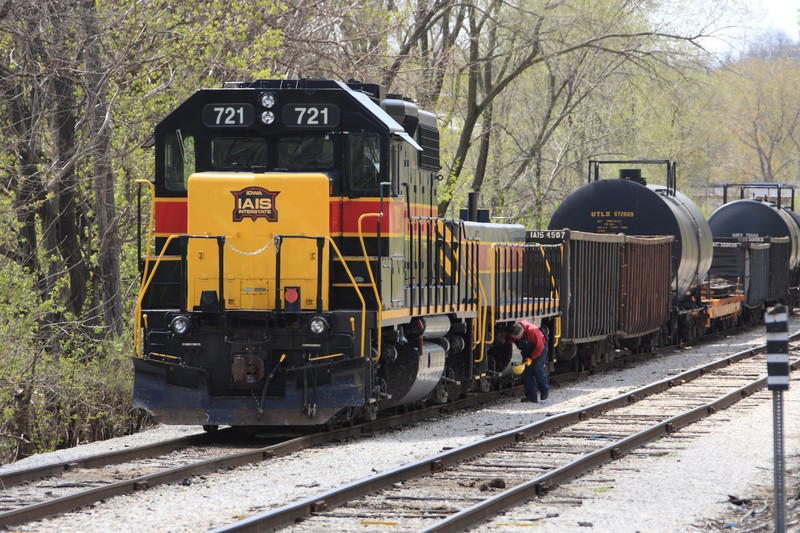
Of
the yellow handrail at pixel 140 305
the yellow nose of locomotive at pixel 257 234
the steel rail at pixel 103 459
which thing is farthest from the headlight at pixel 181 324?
the steel rail at pixel 103 459

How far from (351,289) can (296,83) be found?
2.16 metres

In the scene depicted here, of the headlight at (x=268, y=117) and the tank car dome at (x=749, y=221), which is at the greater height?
the headlight at (x=268, y=117)

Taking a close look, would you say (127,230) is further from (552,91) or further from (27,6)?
(552,91)

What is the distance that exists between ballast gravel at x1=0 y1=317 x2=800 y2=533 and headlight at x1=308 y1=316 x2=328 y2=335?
3.67ft

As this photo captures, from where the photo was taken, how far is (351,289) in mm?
11883

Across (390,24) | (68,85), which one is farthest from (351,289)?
(390,24)

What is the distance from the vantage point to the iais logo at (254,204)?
1164 centimetres

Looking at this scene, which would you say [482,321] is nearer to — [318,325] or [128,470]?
[318,325]

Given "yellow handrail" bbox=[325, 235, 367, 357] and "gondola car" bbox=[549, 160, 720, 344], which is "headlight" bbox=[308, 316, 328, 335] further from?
"gondola car" bbox=[549, 160, 720, 344]

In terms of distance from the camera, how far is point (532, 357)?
16.0 metres

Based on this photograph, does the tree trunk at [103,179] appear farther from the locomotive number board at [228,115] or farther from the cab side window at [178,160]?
the locomotive number board at [228,115]

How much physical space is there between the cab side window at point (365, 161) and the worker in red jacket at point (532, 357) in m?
4.53

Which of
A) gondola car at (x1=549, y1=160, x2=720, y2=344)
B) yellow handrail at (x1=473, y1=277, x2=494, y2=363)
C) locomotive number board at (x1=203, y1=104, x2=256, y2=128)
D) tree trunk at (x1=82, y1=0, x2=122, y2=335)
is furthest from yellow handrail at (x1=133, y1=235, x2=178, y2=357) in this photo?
gondola car at (x1=549, y1=160, x2=720, y2=344)

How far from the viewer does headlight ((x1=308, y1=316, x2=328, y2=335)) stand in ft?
37.8
